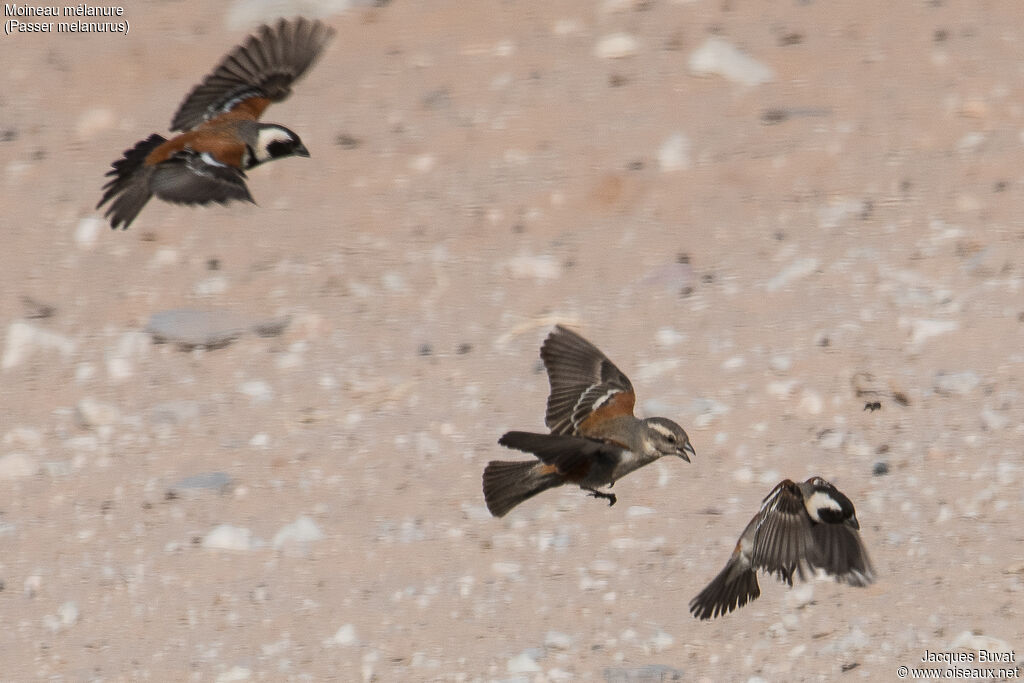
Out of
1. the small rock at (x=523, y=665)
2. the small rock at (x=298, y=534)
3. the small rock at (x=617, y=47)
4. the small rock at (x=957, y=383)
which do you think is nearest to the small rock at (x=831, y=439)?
the small rock at (x=957, y=383)

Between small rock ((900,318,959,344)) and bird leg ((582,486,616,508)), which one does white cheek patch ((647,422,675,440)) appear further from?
small rock ((900,318,959,344))

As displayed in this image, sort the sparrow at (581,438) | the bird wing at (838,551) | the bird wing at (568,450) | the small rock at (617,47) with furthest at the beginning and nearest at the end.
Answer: the small rock at (617,47) < the sparrow at (581,438) < the bird wing at (568,450) < the bird wing at (838,551)

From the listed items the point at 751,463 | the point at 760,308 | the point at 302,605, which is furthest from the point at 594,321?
the point at 302,605

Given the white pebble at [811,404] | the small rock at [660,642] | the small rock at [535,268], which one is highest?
the small rock at [660,642]

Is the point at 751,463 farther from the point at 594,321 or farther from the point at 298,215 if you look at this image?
the point at 298,215

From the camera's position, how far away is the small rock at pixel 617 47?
9.47 metres

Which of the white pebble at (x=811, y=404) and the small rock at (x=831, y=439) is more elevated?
the small rock at (x=831, y=439)

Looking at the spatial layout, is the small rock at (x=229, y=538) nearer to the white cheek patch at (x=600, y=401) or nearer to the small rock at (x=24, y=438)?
the small rock at (x=24, y=438)

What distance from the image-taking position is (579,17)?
31.9 feet

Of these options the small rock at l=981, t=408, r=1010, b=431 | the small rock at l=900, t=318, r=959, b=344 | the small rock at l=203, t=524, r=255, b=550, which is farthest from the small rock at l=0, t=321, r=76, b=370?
the small rock at l=981, t=408, r=1010, b=431

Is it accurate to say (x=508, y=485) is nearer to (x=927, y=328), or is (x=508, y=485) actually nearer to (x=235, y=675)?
(x=235, y=675)

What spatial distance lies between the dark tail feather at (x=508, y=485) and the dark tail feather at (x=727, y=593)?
78cm

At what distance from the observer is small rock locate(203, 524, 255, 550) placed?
20.1 ft

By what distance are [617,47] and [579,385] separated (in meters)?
3.61
